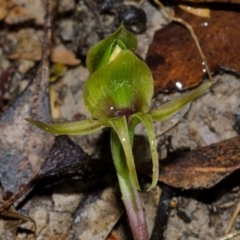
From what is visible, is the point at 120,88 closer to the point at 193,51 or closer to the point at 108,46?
the point at 108,46

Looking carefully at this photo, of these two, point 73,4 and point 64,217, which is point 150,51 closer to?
point 73,4

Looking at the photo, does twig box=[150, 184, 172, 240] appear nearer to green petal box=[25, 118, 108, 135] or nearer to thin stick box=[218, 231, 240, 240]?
thin stick box=[218, 231, 240, 240]

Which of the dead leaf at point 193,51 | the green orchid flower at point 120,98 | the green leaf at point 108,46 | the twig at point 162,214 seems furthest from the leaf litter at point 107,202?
the green leaf at point 108,46

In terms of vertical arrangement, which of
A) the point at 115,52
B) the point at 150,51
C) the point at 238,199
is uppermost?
the point at 115,52

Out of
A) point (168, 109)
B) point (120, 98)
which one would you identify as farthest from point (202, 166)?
point (120, 98)

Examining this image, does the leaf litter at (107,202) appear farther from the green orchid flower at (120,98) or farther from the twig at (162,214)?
the green orchid flower at (120,98)

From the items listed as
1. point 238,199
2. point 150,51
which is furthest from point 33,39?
point 238,199

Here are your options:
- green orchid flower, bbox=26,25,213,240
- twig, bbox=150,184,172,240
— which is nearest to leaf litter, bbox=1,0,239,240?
twig, bbox=150,184,172,240
